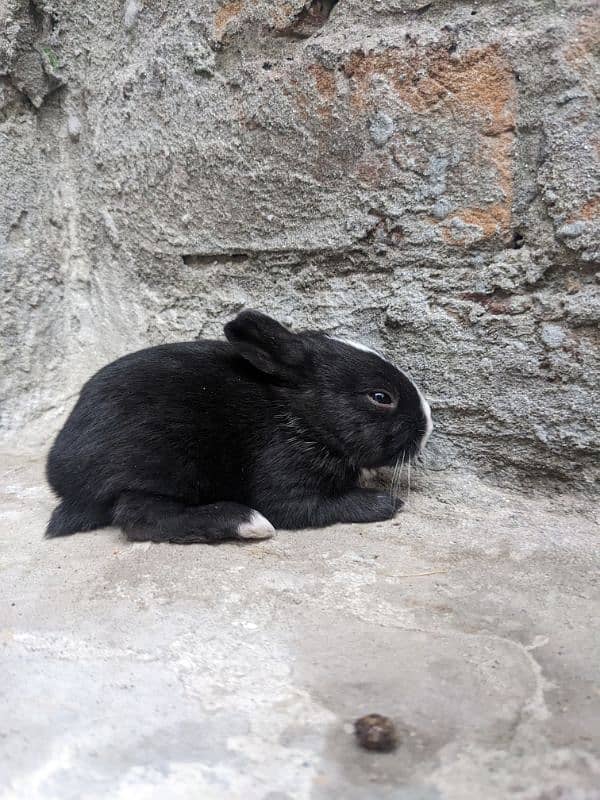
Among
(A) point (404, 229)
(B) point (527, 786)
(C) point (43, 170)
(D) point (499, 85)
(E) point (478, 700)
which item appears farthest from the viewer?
(C) point (43, 170)

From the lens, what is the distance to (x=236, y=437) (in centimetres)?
307

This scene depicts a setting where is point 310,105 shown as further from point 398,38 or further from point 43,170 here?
point 43,170

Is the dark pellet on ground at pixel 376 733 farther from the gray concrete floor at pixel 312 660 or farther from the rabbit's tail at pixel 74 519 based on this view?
the rabbit's tail at pixel 74 519

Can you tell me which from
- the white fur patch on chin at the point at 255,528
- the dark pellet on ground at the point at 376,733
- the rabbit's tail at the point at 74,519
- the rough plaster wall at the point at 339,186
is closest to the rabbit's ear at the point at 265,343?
the rough plaster wall at the point at 339,186

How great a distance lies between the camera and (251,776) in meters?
1.62

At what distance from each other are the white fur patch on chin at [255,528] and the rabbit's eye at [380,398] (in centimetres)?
65

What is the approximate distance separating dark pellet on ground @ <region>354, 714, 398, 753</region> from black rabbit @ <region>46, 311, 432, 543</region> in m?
1.19

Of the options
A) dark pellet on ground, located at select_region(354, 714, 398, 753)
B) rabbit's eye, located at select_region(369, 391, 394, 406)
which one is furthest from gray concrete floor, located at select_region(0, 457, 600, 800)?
rabbit's eye, located at select_region(369, 391, 394, 406)

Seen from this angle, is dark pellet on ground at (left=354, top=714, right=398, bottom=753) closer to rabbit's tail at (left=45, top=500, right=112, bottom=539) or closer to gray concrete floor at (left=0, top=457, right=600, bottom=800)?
gray concrete floor at (left=0, top=457, right=600, bottom=800)

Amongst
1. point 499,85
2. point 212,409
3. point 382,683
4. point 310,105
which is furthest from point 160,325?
point 382,683

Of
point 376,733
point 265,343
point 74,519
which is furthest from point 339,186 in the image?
point 376,733

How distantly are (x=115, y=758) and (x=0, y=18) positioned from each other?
344 centimetres

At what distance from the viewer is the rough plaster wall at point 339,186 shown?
108 inches

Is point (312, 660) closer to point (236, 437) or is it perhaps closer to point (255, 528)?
point (255, 528)
